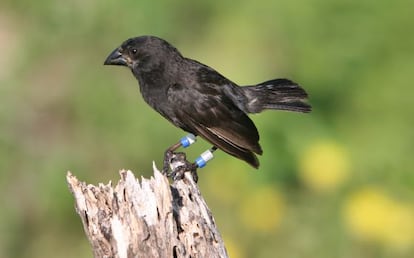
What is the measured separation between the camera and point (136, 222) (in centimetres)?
453

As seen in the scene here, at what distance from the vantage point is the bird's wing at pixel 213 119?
20.6 ft

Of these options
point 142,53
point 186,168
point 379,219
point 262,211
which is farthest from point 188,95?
point 379,219

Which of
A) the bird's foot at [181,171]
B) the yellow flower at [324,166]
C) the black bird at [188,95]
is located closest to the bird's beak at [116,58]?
the black bird at [188,95]

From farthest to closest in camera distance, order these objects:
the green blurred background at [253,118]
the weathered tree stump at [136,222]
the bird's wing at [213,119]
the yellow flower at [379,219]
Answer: the green blurred background at [253,118] < the yellow flower at [379,219] < the bird's wing at [213,119] < the weathered tree stump at [136,222]

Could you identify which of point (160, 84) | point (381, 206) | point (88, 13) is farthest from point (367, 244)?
point (88, 13)

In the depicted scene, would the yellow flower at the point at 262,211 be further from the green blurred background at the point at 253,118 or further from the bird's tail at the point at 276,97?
the bird's tail at the point at 276,97

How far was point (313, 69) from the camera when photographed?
9164 mm

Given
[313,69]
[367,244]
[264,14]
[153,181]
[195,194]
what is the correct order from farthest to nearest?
1. [264,14]
2. [313,69]
3. [367,244]
4. [195,194]
5. [153,181]

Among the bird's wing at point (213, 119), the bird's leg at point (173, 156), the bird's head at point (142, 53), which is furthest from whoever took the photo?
the bird's head at point (142, 53)

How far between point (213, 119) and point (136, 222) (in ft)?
6.67

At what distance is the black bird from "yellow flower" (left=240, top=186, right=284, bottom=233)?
2.56ft

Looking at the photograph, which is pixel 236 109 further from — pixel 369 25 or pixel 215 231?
pixel 369 25

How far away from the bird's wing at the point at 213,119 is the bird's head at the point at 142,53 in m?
0.22

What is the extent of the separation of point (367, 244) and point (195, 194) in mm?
2325
